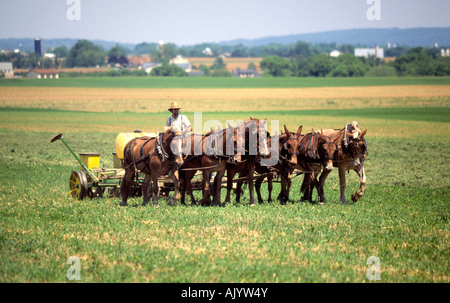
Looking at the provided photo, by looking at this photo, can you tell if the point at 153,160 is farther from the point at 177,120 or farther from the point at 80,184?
the point at 80,184

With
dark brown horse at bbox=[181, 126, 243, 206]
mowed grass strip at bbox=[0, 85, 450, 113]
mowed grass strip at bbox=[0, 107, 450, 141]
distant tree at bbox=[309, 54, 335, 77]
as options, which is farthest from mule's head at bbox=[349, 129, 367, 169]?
distant tree at bbox=[309, 54, 335, 77]

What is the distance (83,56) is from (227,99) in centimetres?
10569

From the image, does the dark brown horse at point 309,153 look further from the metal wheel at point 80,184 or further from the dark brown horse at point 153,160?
the metal wheel at point 80,184

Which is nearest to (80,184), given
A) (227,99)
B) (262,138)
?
(262,138)

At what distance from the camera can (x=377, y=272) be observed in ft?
35.0

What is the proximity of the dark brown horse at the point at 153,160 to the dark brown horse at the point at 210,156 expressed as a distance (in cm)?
63

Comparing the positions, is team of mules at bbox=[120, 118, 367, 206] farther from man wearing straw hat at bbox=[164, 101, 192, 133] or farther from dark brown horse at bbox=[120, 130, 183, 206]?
man wearing straw hat at bbox=[164, 101, 192, 133]

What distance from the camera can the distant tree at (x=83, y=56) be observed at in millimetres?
176875

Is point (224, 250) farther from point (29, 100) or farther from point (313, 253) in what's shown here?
point (29, 100)

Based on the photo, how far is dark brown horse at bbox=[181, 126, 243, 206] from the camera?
16509mm

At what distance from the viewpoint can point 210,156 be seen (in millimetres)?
16750

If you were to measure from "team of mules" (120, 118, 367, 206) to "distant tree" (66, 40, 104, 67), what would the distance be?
166 m

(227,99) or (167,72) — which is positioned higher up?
(167,72)
